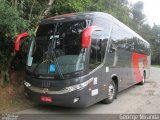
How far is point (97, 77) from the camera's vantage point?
7465 mm

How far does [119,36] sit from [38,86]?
168 inches

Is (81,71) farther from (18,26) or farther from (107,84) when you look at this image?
(18,26)

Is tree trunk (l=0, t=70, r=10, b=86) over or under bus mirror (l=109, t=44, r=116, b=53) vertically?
under

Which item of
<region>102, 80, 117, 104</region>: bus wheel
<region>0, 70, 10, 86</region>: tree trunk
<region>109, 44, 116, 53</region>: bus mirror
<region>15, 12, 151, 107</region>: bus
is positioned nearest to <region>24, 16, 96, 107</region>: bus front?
<region>15, 12, 151, 107</region>: bus

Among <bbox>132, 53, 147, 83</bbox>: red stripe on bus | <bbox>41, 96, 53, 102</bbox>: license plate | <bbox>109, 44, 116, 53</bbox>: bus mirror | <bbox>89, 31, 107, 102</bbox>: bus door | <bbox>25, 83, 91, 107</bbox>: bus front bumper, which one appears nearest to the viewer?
<bbox>25, 83, 91, 107</bbox>: bus front bumper

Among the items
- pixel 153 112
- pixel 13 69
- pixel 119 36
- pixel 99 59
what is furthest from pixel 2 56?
pixel 153 112

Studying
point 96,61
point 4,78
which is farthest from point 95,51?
point 4,78

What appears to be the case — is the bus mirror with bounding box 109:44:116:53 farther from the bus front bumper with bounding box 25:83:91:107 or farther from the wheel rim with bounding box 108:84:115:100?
the bus front bumper with bounding box 25:83:91:107

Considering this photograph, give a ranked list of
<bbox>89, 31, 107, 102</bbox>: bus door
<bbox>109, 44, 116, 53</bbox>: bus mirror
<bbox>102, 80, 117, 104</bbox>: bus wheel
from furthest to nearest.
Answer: <bbox>109, 44, 116, 53</bbox>: bus mirror, <bbox>102, 80, 117, 104</bbox>: bus wheel, <bbox>89, 31, 107, 102</bbox>: bus door

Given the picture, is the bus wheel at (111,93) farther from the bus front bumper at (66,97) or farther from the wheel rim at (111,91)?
the bus front bumper at (66,97)

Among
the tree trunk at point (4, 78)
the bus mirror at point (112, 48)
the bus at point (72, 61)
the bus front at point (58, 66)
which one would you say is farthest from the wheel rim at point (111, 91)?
the tree trunk at point (4, 78)

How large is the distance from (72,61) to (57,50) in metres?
0.68

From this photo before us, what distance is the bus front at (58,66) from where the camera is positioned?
6.72 m

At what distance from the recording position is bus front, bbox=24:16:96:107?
22.0 ft
